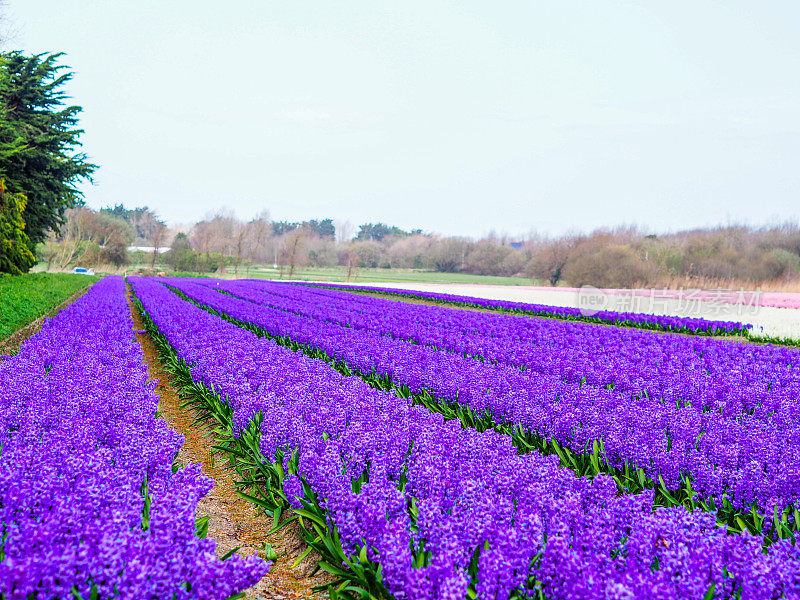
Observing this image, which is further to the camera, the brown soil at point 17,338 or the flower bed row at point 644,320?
the flower bed row at point 644,320

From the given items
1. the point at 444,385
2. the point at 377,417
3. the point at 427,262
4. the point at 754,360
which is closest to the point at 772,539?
the point at 377,417

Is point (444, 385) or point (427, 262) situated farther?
point (427, 262)

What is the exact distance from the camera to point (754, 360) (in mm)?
8594

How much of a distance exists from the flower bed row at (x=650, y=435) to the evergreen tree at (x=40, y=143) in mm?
21148

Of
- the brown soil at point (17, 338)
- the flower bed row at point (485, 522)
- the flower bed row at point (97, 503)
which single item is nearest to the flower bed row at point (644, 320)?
the flower bed row at point (485, 522)

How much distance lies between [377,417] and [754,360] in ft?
24.5

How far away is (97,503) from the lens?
8.18 feet

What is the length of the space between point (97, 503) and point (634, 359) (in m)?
7.63

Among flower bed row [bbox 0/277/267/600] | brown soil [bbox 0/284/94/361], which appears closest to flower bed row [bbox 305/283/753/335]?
flower bed row [bbox 0/277/267/600]

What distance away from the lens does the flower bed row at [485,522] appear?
87.0 inches

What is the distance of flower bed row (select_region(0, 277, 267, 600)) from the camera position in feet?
6.49

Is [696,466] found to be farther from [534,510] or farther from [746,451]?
[534,510]

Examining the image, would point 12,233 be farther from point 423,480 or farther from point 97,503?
point 423,480

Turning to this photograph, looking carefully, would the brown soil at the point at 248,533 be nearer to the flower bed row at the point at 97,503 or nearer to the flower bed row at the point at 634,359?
the flower bed row at the point at 97,503
